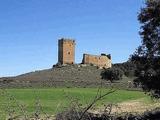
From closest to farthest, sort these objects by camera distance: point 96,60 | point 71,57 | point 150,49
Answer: point 150,49 < point 71,57 < point 96,60

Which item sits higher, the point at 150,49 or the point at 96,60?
the point at 96,60

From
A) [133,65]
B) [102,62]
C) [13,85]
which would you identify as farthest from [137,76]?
[102,62]

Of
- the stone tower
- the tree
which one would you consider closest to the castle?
the stone tower

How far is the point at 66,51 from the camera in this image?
146 metres

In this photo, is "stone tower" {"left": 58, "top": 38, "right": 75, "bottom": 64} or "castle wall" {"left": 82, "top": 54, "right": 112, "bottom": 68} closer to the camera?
"castle wall" {"left": 82, "top": 54, "right": 112, "bottom": 68}

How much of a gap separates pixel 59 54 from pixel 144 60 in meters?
114

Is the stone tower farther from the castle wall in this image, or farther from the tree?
the tree

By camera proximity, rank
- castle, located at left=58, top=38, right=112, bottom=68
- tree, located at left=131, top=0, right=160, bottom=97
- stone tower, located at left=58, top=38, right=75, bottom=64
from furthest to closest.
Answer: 1. stone tower, located at left=58, top=38, right=75, bottom=64
2. castle, located at left=58, top=38, right=112, bottom=68
3. tree, located at left=131, top=0, right=160, bottom=97

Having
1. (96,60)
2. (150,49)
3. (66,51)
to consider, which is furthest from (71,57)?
(150,49)

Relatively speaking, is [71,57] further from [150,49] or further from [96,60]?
[150,49]

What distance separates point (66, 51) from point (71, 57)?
326 centimetres

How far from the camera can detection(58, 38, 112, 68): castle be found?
14162 centimetres

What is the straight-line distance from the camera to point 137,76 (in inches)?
1267

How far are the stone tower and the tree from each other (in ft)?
358
